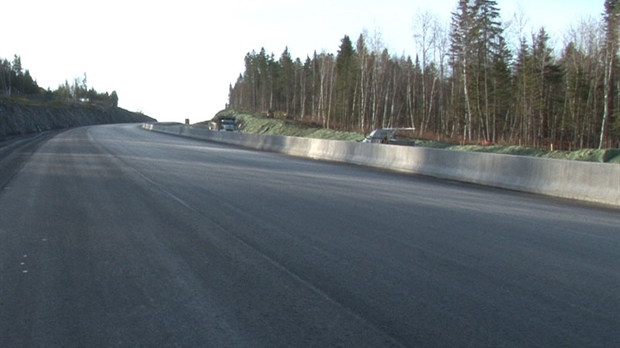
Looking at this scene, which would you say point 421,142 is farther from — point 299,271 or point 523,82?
point 299,271

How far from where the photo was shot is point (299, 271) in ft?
24.8

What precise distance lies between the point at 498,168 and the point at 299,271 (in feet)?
45.6

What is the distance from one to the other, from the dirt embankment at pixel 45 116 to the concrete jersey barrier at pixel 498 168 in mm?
29826

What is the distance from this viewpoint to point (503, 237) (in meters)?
10.4

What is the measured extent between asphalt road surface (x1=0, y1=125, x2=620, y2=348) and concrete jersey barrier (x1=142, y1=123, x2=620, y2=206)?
67.7 inches

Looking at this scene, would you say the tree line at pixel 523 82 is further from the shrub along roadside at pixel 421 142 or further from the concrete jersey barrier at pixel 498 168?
the concrete jersey barrier at pixel 498 168

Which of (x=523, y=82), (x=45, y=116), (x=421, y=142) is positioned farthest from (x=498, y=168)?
(x=45, y=116)

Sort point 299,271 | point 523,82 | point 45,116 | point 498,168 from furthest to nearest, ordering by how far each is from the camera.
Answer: point 45,116, point 523,82, point 498,168, point 299,271

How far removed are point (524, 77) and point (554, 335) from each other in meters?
63.8

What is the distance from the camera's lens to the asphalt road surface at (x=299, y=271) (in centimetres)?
556

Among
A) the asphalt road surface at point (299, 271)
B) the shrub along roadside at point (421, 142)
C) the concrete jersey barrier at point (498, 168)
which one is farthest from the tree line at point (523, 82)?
the asphalt road surface at point (299, 271)

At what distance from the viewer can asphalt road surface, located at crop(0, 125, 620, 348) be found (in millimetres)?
5562

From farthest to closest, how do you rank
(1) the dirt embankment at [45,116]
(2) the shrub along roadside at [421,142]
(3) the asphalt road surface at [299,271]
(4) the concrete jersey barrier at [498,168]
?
(1) the dirt embankment at [45,116] → (2) the shrub along roadside at [421,142] → (4) the concrete jersey barrier at [498,168] → (3) the asphalt road surface at [299,271]

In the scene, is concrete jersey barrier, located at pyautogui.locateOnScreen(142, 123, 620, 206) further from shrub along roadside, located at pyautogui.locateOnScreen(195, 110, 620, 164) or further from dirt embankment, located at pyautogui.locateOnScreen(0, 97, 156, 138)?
dirt embankment, located at pyautogui.locateOnScreen(0, 97, 156, 138)
